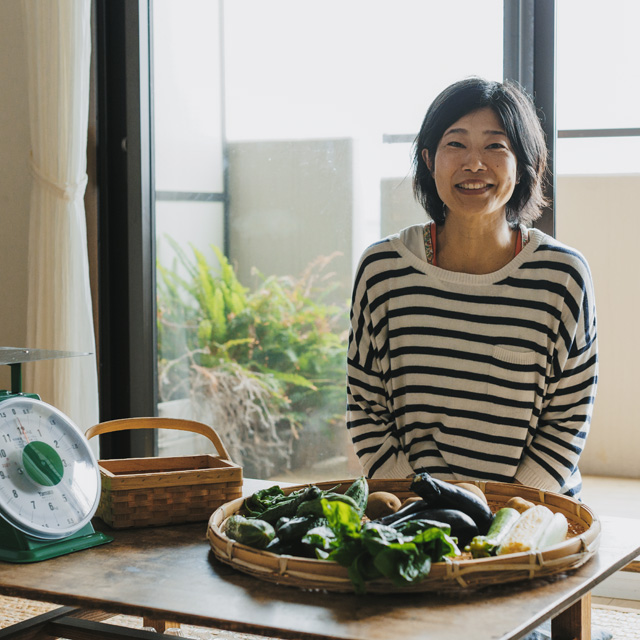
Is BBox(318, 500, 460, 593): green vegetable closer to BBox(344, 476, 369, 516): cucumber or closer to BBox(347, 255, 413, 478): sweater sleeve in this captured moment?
BBox(344, 476, 369, 516): cucumber

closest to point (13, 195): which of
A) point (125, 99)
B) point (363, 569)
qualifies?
point (125, 99)

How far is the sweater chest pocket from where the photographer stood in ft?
5.86

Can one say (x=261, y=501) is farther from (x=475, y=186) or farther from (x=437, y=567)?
(x=475, y=186)

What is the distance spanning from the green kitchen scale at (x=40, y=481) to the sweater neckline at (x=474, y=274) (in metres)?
0.82

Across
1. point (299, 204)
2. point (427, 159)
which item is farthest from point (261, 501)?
point (299, 204)

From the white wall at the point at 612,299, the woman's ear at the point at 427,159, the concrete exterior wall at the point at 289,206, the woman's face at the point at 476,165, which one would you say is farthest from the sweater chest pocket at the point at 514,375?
the white wall at the point at 612,299

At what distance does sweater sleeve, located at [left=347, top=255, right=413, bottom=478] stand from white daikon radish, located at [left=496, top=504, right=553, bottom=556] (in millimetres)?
718

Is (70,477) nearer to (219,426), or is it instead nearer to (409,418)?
(409,418)

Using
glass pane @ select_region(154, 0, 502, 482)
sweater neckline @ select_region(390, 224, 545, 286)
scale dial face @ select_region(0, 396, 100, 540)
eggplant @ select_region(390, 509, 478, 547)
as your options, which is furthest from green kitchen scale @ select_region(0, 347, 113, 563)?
glass pane @ select_region(154, 0, 502, 482)

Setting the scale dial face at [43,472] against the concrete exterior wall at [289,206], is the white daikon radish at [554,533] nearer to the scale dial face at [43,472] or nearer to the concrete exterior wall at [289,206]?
the scale dial face at [43,472]

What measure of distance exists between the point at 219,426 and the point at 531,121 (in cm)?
160

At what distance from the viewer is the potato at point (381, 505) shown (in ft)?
4.17

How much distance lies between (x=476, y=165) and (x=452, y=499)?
818mm

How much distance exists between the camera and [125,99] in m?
3.09
